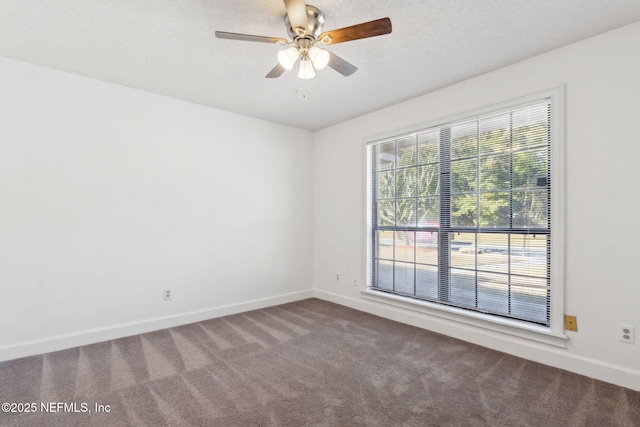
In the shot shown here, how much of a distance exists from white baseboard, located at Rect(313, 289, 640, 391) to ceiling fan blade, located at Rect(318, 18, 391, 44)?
2.84 meters

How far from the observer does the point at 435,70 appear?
2979 mm

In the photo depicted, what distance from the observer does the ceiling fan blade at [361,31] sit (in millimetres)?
1825

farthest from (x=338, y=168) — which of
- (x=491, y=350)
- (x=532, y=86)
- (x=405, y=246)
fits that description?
(x=491, y=350)

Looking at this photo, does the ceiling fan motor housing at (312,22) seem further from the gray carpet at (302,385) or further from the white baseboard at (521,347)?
the white baseboard at (521,347)

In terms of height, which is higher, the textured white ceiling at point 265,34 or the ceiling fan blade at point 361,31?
the textured white ceiling at point 265,34

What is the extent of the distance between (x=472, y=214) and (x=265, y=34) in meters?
2.59

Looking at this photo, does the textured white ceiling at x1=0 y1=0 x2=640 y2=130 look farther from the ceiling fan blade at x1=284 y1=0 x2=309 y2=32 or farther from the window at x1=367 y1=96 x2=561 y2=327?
the window at x1=367 y1=96 x2=561 y2=327

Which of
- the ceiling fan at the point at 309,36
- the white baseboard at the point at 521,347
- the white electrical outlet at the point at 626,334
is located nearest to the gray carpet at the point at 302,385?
the white baseboard at the point at 521,347

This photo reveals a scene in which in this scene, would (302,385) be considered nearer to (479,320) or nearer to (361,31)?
(479,320)

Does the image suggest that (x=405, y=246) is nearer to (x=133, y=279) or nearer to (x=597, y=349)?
(x=597, y=349)

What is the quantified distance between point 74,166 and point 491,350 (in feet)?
14.6

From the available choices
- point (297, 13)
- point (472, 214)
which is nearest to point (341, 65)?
point (297, 13)

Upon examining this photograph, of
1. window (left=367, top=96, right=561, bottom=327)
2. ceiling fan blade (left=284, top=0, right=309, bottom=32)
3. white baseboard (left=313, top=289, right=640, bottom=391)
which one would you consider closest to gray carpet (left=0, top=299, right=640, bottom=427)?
white baseboard (left=313, top=289, right=640, bottom=391)

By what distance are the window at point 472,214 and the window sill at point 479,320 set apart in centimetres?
9
